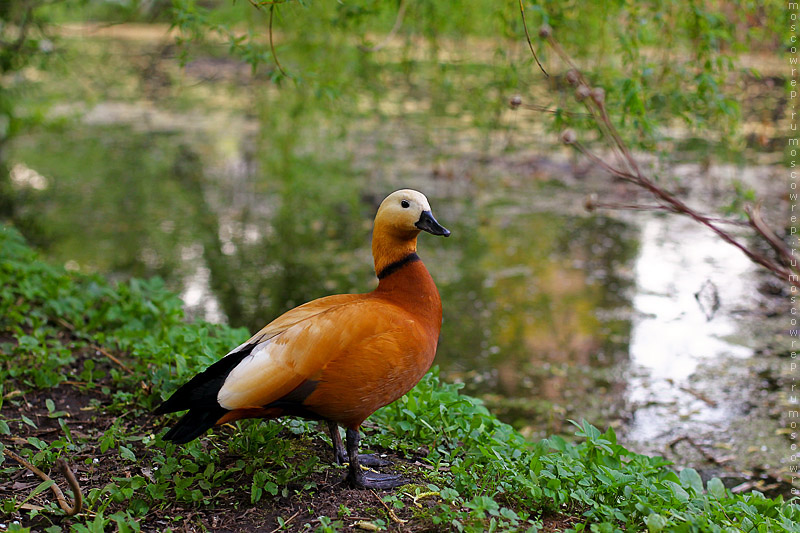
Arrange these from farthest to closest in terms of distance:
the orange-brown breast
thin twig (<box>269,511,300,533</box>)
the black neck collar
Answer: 1. the black neck collar
2. the orange-brown breast
3. thin twig (<box>269,511,300,533</box>)

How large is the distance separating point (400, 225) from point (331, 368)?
0.61m

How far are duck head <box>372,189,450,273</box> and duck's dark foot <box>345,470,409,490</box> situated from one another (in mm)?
774

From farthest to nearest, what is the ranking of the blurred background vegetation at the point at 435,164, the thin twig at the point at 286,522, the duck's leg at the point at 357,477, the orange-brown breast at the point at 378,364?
1. the blurred background vegetation at the point at 435,164
2. the duck's leg at the point at 357,477
3. the orange-brown breast at the point at 378,364
4. the thin twig at the point at 286,522

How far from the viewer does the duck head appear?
2.65 meters

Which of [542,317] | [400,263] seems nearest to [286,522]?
[400,263]

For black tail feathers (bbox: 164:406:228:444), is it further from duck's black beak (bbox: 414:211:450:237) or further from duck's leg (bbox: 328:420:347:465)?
duck's black beak (bbox: 414:211:450:237)

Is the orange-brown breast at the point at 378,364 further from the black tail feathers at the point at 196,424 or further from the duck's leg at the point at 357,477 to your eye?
the black tail feathers at the point at 196,424

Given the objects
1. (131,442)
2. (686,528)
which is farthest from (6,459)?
(686,528)

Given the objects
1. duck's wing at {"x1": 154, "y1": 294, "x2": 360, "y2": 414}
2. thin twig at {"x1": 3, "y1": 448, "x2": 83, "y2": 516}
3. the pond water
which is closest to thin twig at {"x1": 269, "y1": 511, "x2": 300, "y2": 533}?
duck's wing at {"x1": 154, "y1": 294, "x2": 360, "y2": 414}

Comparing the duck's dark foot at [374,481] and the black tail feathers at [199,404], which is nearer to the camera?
the black tail feathers at [199,404]

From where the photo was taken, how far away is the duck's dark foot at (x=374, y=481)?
257 cm

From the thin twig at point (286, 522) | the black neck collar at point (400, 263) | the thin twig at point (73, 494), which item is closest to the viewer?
the thin twig at point (73, 494)

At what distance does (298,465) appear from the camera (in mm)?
2695

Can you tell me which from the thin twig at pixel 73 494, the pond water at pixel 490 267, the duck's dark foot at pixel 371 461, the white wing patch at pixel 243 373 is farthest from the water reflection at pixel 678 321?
the thin twig at pixel 73 494
